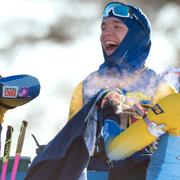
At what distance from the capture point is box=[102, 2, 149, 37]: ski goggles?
3594mm

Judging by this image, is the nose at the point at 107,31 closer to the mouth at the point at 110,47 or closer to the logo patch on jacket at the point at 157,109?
the mouth at the point at 110,47

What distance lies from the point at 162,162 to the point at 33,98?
1.56 meters

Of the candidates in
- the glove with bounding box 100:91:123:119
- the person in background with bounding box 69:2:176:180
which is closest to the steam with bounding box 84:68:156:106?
the person in background with bounding box 69:2:176:180

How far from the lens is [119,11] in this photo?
3611 mm

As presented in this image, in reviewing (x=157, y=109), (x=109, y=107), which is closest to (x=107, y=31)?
(x=109, y=107)

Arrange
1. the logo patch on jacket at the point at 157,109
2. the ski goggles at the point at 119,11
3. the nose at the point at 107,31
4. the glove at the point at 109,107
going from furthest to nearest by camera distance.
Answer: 1. the ski goggles at the point at 119,11
2. the nose at the point at 107,31
3. the glove at the point at 109,107
4. the logo patch on jacket at the point at 157,109

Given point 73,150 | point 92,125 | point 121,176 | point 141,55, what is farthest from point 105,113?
point 141,55

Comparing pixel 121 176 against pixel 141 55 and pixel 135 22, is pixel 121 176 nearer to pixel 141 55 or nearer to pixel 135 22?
pixel 141 55

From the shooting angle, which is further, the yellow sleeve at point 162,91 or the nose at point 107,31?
the nose at point 107,31

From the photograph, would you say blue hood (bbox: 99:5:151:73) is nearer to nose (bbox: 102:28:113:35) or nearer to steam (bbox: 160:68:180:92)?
nose (bbox: 102:28:113:35)

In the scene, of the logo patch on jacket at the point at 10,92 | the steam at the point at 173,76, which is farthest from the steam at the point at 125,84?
the logo patch on jacket at the point at 10,92

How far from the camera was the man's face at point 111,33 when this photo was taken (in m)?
3.48

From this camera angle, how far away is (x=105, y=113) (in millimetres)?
2717

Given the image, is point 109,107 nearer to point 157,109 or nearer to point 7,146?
point 157,109
